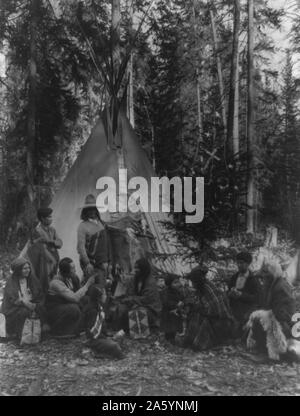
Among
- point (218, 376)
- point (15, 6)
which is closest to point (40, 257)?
point (218, 376)

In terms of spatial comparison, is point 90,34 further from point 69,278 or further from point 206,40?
point 69,278

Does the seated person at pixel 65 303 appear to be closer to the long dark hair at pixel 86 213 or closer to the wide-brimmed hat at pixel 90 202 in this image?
the long dark hair at pixel 86 213

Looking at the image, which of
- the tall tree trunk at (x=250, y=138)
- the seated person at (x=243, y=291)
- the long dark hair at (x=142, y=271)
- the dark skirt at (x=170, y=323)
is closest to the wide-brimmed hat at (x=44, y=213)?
the long dark hair at (x=142, y=271)

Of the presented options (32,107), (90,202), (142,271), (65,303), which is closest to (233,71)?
(90,202)

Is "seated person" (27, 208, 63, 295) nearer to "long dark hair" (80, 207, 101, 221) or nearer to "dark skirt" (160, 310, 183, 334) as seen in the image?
"long dark hair" (80, 207, 101, 221)

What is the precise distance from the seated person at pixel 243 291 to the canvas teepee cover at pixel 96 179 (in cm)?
106

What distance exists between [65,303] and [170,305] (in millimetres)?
1476

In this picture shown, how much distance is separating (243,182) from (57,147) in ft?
14.7

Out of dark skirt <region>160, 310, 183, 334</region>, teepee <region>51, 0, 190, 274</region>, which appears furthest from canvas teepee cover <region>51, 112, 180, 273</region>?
dark skirt <region>160, 310, 183, 334</region>

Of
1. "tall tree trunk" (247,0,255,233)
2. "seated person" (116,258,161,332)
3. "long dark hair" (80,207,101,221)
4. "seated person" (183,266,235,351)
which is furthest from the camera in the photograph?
"tall tree trunk" (247,0,255,233)

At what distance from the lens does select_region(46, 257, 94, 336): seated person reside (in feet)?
19.6

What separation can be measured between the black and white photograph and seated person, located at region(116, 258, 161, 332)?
2 cm

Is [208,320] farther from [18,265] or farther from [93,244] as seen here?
[18,265]
